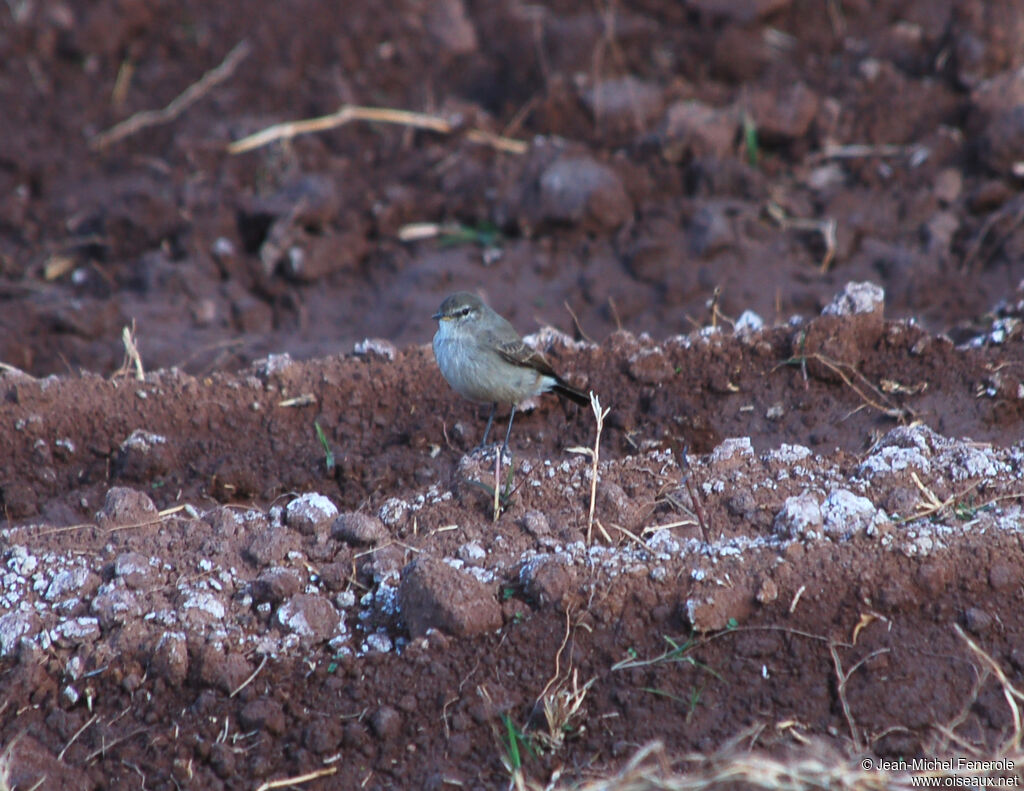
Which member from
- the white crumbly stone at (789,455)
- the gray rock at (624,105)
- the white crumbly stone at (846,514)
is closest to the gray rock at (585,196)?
the gray rock at (624,105)

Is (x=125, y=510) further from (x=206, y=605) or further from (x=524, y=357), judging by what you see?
(x=524, y=357)

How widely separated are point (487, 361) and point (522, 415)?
1.98 ft

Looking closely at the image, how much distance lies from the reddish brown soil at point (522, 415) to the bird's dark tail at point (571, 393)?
13 cm

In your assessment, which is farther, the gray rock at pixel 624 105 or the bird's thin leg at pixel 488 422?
the gray rock at pixel 624 105

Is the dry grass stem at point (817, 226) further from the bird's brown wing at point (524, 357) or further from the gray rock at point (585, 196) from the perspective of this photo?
the bird's brown wing at point (524, 357)

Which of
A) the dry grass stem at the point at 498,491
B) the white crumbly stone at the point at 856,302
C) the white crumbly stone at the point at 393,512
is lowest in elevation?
the white crumbly stone at the point at 393,512

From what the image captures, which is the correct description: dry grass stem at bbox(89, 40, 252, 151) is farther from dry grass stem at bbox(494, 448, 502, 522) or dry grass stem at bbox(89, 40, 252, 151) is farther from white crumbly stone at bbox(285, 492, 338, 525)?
dry grass stem at bbox(494, 448, 502, 522)

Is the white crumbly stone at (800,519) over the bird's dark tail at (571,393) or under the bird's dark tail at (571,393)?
over

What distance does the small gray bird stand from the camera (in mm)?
5965

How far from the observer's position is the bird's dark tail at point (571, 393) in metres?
6.12

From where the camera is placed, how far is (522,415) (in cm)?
643

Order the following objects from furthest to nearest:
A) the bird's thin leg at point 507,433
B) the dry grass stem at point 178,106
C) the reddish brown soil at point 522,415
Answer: the dry grass stem at point 178,106, the bird's thin leg at point 507,433, the reddish brown soil at point 522,415

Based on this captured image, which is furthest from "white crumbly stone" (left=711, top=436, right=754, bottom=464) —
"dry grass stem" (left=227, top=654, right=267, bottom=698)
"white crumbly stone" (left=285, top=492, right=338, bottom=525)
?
"dry grass stem" (left=227, top=654, right=267, bottom=698)

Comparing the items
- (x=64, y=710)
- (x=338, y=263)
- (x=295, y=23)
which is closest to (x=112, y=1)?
(x=295, y=23)
